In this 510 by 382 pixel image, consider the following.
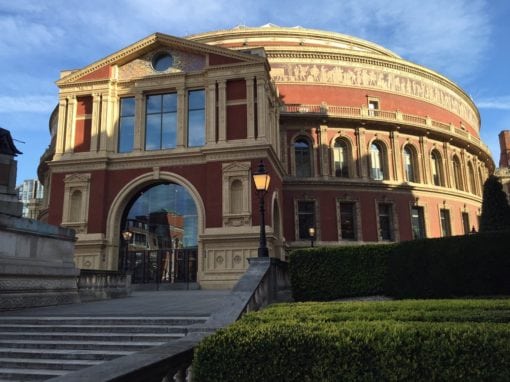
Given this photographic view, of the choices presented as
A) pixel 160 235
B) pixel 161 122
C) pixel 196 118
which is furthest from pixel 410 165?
pixel 160 235

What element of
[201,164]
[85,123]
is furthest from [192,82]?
[85,123]

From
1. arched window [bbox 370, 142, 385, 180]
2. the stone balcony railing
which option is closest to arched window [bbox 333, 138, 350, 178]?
arched window [bbox 370, 142, 385, 180]

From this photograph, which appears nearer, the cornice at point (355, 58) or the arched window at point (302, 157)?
the arched window at point (302, 157)

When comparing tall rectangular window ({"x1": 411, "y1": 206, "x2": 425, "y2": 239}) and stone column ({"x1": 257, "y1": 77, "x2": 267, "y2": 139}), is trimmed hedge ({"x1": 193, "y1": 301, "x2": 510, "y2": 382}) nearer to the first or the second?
stone column ({"x1": 257, "y1": 77, "x2": 267, "y2": 139})

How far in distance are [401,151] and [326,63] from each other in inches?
376

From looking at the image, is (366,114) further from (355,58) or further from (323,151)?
(355,58)

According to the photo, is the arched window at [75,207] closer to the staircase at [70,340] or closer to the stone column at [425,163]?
the staircase at [70,340]

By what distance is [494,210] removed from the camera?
17109 millimetres

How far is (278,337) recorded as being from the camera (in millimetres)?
5031

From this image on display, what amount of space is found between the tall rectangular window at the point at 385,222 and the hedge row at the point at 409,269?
21.0 meters

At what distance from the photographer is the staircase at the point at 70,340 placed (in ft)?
24.5

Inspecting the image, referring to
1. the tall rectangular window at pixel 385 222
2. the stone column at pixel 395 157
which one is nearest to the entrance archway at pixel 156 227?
the tall rectangular window at pixel 385 222

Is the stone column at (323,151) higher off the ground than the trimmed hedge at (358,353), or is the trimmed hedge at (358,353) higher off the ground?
the stone column at (323,151)

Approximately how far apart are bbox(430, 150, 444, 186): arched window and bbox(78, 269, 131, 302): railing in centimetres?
2921
